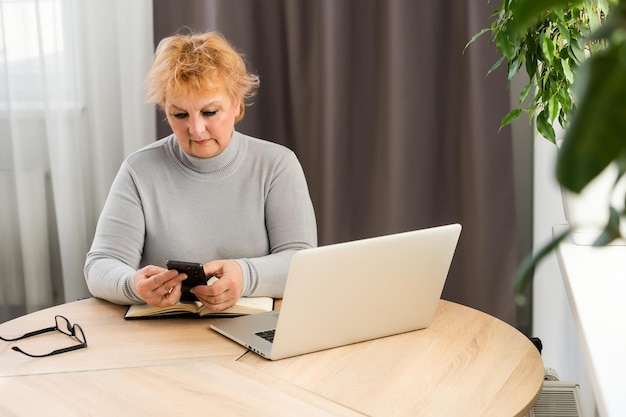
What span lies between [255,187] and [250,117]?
816mm

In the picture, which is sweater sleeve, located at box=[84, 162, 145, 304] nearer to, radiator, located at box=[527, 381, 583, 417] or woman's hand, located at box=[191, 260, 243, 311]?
woman's hand, located at box=[191, 260, 243, 311]

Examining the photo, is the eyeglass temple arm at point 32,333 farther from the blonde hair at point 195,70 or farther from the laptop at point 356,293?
the blonde hair at point 195,70

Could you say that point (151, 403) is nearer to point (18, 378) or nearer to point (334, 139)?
point (18, 378)

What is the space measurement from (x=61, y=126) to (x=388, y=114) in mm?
1185

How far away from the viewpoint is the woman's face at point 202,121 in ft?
6.61

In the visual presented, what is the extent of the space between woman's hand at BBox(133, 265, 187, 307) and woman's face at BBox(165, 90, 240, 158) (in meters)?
0.45

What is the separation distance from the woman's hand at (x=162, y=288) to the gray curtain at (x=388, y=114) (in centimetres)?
123

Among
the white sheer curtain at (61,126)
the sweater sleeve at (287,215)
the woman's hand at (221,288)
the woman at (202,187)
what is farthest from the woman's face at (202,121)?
the white sheer curtain at (61,126)

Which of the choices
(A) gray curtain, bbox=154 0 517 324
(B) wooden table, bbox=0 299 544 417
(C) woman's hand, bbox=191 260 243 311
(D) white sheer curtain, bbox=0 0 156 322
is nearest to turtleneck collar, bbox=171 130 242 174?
(C) woman's hand, bbox=191 260 243 311

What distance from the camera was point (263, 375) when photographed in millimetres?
1426

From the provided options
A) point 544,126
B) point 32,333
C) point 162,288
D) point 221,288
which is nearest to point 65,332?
point 32,333

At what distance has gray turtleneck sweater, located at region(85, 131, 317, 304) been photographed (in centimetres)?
203

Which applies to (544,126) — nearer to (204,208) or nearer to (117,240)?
(204,208)

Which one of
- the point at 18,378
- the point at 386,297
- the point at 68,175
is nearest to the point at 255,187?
the point at 386,297
